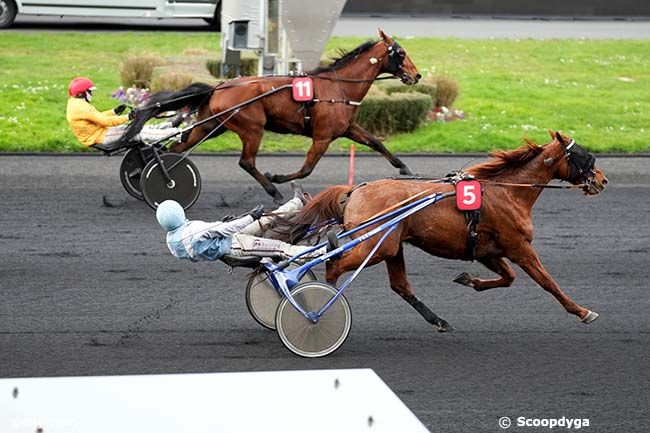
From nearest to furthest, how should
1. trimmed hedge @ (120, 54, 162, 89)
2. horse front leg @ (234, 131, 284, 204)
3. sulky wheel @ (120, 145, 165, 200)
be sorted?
1. horse front leg @ (234, 131, 284, 204)
2. sulky wheel @ (120, 145, 165, 200)
3. trimmed hedge @ (120, 54, 162, 89)

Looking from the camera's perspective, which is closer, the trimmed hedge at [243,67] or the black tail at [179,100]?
the black tail at [179,100]

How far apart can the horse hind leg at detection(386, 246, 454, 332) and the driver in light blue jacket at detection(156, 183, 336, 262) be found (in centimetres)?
55

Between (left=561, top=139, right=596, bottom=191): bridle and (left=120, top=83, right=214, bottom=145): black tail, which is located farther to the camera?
(left=120, top=83, right=214, bottom=145): black tail

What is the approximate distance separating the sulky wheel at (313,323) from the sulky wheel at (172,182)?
14.3ft

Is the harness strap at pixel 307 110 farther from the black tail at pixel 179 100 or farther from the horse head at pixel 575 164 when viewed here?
the horse head at pixel 575 164

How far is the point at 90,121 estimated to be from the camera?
1077 cm

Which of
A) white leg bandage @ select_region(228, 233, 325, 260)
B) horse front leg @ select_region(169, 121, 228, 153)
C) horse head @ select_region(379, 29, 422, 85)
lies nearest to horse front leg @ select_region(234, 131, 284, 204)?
horse front leg @ select_region(169, 121, 228, 153)

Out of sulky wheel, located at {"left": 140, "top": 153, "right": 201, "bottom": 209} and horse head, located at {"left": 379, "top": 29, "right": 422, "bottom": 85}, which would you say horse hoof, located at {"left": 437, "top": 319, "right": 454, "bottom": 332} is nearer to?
sulky wheel, located at {"left": 140, "top": 153, "right": 201, "bottom": 209}

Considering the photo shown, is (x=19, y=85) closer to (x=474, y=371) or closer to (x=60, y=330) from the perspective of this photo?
(x=60, y=330)

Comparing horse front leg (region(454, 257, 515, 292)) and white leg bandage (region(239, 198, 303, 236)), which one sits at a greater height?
white leg bandage (region(239, 198, 303, 236))

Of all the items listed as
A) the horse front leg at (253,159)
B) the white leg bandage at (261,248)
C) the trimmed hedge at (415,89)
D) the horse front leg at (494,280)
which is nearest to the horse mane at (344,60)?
the horse front leg at (253,159)

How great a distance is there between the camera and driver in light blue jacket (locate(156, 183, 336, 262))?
6797 millimetres

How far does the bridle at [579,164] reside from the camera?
743 cm

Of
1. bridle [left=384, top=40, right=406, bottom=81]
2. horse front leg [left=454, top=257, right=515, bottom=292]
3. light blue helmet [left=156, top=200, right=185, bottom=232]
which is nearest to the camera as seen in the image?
light blue helmet [left=156, top=200, right=185, bottom=232]
